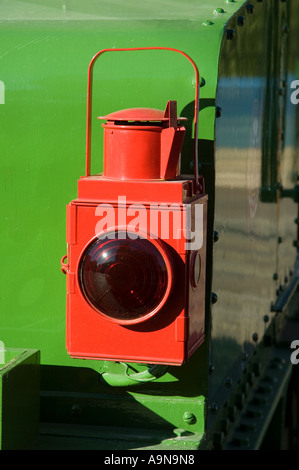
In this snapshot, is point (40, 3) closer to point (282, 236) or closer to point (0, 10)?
point (0, 10)

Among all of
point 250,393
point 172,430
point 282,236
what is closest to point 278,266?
point 282,236

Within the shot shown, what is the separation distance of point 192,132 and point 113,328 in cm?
55

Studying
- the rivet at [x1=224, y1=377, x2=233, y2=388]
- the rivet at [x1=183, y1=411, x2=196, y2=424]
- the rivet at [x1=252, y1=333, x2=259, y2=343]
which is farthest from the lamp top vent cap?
the rivet at [x1=252, y1=333, x2=259, y2=343]

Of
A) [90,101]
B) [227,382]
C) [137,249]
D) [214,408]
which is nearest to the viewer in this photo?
[137,249]

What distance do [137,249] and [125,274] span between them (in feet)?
0.22

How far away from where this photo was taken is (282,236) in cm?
400

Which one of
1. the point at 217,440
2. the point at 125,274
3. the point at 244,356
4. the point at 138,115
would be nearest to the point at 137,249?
the point at 125,274

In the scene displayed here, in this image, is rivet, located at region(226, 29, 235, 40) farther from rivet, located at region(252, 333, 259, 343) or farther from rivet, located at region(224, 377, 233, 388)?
rivet, located at region(252, 333, 259, 343)

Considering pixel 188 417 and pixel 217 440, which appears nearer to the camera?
pixel 188 417

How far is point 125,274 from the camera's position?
7.22 feet

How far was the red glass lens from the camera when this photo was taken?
2195 millimetres

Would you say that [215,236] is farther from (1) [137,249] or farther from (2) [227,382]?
(2) [227,382]

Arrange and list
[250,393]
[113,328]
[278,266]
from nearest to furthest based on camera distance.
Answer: [113,328] < [250,393] < [278,266]

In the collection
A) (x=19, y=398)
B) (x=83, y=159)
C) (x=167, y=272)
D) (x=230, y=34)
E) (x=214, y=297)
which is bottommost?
(x=19, y=398)
